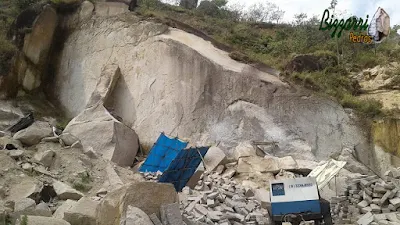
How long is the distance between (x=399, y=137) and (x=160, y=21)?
8571mm

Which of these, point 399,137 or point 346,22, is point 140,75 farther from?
point 346,22

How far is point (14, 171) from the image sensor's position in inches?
301

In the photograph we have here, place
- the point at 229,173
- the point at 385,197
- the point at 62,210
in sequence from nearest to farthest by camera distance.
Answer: the point at 62,210 → the point at 385,197 → the point at 229,173

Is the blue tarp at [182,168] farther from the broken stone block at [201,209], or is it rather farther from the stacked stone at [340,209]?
the stacked stone at [340,209]

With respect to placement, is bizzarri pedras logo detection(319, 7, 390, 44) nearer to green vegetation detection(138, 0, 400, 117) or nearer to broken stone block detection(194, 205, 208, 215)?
green vegetation detection(138, 0, 400, 117)

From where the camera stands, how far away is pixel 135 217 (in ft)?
17.1

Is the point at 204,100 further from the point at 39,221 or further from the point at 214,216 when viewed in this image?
the point at 39,221

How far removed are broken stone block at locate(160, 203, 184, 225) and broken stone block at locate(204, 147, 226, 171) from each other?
5.62 m

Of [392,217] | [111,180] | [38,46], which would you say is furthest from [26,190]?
[38,46]

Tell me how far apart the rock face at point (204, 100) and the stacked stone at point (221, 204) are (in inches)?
109

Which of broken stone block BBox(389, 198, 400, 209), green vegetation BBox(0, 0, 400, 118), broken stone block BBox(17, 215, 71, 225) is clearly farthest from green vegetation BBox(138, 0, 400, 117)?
broken stone block BBox(17, 215, 71, 225)

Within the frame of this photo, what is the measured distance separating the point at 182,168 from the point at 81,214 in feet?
14.4

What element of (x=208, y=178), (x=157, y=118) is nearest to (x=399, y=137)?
(x=208, y=178)

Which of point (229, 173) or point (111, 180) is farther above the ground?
point (111, 180)
